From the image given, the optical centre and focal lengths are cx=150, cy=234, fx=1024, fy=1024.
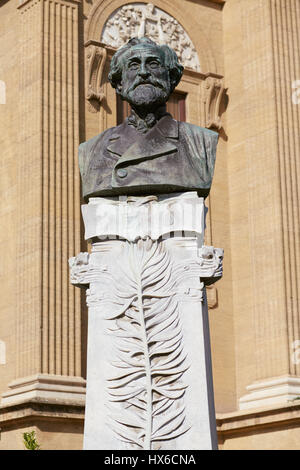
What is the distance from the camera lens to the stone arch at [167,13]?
24672mm

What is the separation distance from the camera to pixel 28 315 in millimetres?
22109

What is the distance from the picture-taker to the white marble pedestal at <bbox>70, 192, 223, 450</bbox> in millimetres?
9320

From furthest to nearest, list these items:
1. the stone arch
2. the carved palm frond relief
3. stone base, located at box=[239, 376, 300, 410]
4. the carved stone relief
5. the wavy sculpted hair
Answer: the carved stone relief < the stone arch < stone base, located at box=[239, 376, 300, 410] < the wavy sculpted hair < the carved palm frond relief

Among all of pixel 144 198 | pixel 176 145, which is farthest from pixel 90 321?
pixel 176 145

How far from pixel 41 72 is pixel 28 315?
5502mm

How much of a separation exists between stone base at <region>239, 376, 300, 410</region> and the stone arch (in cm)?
836

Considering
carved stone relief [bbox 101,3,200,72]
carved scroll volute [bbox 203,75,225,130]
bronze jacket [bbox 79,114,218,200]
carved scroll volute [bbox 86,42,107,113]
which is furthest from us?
carved scroll volute [bbox 203,75,225,130]

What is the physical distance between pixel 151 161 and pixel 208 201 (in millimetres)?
15724

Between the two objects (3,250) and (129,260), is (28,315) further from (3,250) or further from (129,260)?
(129,260)

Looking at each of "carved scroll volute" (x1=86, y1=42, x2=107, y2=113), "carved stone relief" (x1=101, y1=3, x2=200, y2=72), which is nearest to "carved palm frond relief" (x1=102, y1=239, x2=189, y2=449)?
"carved scroll volute" (x1=86, y1=42, x2=107, y2=113)

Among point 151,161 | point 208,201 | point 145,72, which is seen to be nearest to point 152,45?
point 145,72

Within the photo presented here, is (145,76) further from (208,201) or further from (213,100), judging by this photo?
(213,100)

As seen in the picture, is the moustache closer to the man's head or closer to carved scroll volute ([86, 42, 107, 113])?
the man's head

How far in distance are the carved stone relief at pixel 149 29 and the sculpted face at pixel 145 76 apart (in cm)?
1500
